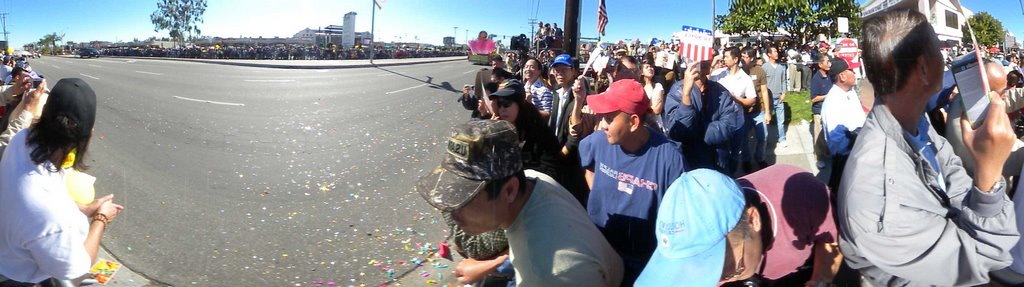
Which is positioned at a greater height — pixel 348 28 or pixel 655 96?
pixel 348 28

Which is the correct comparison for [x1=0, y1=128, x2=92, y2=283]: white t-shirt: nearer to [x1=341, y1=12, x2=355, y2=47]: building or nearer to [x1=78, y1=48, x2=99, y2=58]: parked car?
[x1=78, y1=48, x2=99, y2=58]: parked car

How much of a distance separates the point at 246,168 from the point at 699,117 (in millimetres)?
3065

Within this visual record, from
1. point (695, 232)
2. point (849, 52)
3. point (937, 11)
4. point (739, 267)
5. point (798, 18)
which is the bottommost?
point (739, 267)

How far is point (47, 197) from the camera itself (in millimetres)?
1791

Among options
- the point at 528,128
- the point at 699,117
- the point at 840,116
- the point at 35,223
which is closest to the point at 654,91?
the point at 699,117

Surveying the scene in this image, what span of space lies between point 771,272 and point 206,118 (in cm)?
223

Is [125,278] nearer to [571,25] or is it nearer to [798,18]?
[571,25]

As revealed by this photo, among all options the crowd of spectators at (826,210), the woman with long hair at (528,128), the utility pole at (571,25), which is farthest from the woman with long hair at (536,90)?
the crowd of spectators at (826,210)

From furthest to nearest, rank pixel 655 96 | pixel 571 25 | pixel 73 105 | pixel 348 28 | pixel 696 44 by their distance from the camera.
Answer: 1. pixel 571 25
2. pixel 696 44
3. pixel 655 96
4. pixel 348 28
5. pixel 73 105

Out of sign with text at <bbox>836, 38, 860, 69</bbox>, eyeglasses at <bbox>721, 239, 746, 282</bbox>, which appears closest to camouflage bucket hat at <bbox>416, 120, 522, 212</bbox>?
eyeglasses at <bbox>721, 239, 746, 282</bbox>

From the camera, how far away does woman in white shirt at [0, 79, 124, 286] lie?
1742 mm

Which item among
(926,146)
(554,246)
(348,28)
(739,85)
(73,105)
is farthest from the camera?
(739,85)

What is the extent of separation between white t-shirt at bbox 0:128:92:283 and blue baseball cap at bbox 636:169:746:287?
180 cm

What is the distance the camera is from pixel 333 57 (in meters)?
2.72
